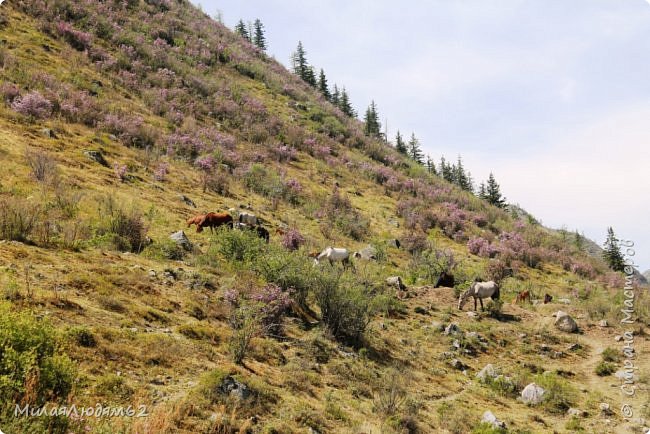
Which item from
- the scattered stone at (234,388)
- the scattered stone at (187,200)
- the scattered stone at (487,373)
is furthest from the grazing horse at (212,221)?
the scattered stone at (487,373)

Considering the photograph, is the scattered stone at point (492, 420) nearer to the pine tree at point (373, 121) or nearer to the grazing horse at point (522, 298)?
the grazing horse at point (522, 298)

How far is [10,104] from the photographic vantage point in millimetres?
16719

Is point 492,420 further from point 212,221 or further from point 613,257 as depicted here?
point 613,257

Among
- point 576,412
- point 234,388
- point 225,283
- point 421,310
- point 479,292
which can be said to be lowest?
point 576,412

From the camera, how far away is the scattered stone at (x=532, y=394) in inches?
346

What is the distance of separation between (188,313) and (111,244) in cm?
342

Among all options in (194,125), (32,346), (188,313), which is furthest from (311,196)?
(32,346)

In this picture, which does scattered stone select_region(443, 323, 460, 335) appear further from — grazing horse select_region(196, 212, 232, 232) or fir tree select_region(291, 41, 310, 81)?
fir tree select_region(291, 41, 310, 81)

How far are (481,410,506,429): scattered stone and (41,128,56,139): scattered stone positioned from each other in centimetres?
1796

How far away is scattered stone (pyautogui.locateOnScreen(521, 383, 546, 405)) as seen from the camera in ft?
28.8

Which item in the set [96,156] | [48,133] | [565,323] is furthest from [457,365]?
[48,133]

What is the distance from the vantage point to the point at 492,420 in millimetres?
7266

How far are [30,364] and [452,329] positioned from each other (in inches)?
420

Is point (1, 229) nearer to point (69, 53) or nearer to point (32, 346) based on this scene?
point (32, 346)
